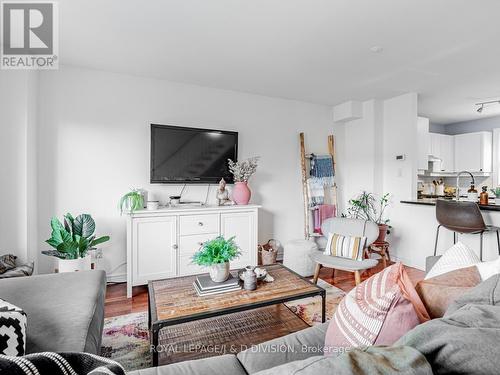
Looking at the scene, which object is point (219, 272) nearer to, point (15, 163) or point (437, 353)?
point (437, 353)

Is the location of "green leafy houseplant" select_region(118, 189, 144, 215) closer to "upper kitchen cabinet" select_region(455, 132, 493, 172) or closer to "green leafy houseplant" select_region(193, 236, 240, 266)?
"green leafy houseplant" select_region(193, 236, 240, 266)

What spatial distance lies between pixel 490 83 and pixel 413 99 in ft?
2.73

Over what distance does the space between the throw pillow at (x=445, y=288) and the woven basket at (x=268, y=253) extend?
242 cm

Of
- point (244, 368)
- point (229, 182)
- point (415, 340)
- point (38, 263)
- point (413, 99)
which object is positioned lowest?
point (38, 263)

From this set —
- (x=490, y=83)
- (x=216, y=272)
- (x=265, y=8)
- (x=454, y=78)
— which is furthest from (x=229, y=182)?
(x=490, y=83)

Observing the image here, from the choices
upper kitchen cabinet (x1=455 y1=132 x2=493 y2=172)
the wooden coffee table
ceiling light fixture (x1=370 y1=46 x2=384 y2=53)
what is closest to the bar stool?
ceiling light fixture (x1=370 y1=46 x2=384 y2=53)

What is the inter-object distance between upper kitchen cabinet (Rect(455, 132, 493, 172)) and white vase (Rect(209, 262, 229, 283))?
553 centimetres

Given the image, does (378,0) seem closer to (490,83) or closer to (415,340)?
(415,340)

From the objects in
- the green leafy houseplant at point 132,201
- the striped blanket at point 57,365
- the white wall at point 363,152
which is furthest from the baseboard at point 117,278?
the white wall at point 363,152

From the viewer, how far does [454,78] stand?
308 centimetres

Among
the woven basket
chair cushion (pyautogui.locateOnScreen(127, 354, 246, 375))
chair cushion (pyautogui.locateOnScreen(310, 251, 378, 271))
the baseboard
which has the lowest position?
the baseboard

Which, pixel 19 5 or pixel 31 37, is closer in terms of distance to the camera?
pixel 19 5

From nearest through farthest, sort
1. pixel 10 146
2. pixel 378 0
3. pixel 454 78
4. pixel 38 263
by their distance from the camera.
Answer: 1. pixel 378 0
2. pixel 10 146
3. pixel 38 263
4. pixel 454 78

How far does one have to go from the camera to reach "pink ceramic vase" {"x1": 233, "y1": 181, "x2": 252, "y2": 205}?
327 cm
